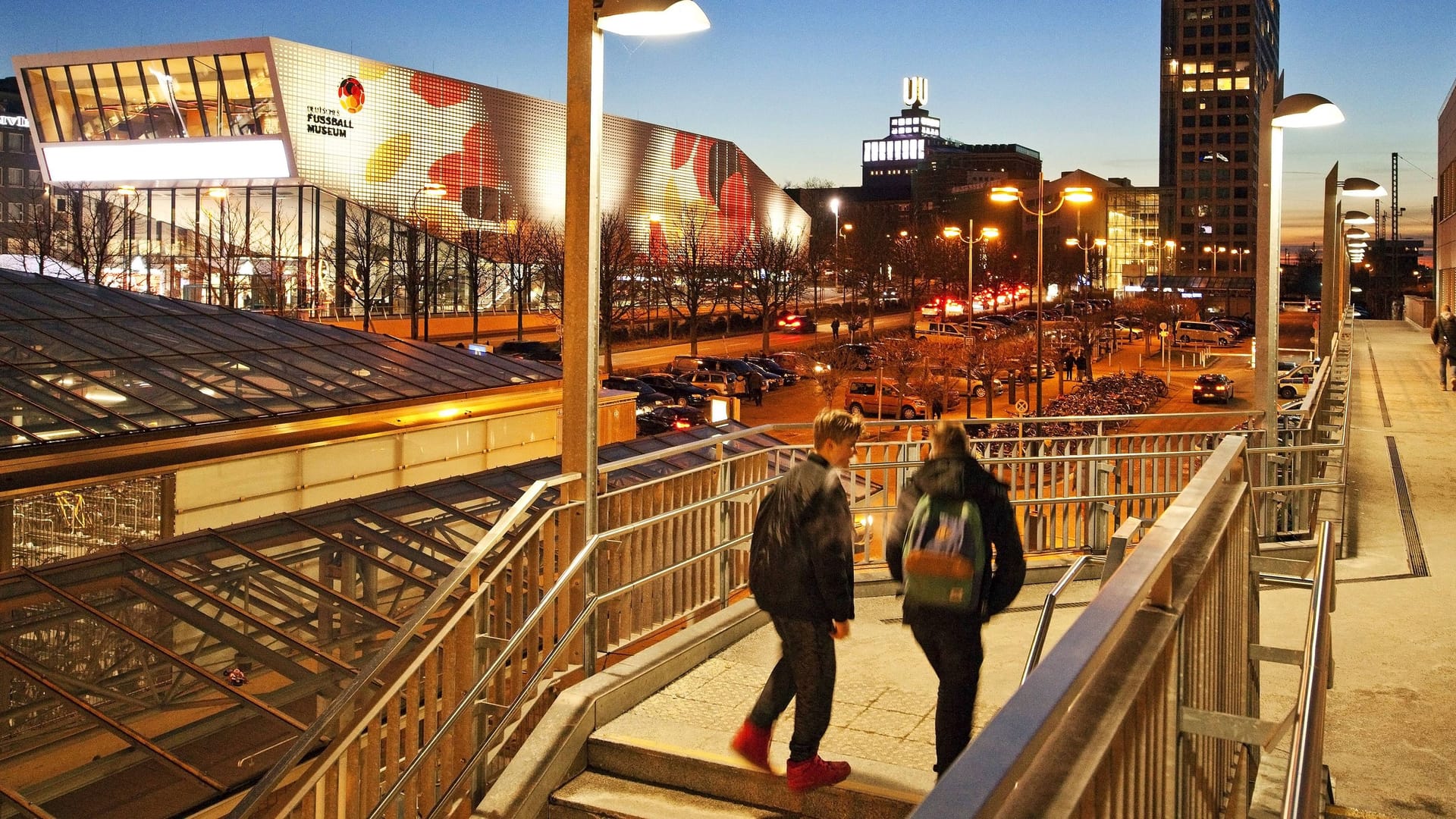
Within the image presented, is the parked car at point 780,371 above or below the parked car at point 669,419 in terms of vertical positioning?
above

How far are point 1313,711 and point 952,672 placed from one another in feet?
6.05

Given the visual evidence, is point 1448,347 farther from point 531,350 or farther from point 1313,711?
point 531,350

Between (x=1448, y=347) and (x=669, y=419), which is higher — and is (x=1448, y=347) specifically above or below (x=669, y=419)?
above

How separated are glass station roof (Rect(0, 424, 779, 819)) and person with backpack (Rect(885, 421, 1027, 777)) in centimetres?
398

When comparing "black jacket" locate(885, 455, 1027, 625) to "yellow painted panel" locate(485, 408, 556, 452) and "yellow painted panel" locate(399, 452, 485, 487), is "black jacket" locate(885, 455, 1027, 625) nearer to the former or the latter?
"yellow painted panel" locate(399, 452, 485, 487)

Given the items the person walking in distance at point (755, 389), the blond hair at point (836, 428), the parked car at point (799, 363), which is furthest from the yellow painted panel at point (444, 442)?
the person walking in distance at point (755, 389)

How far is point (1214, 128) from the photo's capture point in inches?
7352

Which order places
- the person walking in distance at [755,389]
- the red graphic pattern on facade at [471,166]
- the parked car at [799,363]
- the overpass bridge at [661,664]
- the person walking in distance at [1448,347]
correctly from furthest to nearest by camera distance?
the red graphic pattern on facade at [471,166]
the person walking in distance at [755,389]
the parked car at [799,363]
the person walking in distance at [1448,347]
the overpass bridge at [661,664]

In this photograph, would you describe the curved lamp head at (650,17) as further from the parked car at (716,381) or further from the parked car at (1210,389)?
the parked car at (716,381)

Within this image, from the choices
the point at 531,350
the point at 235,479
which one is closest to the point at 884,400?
the point at 531,350

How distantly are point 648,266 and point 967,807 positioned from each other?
84.0 metres

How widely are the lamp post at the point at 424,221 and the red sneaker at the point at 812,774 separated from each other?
202ft

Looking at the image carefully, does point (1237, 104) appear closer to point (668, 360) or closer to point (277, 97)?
point (668, 360)

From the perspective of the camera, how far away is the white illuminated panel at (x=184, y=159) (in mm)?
64375
